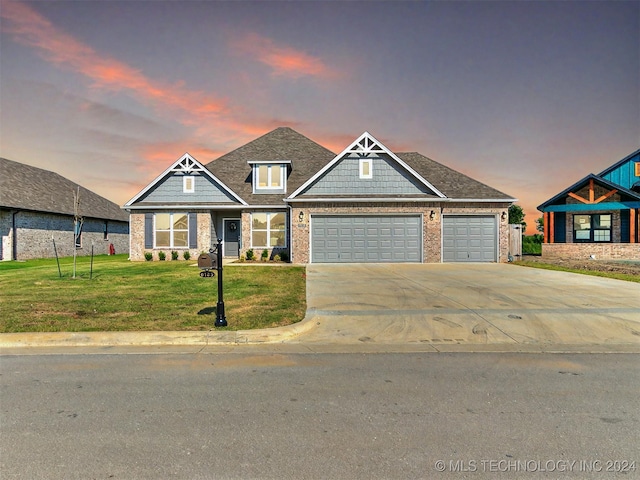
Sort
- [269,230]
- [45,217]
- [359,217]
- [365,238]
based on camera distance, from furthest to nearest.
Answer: [45,217] → [269,230] → [359,217] → [365,238]

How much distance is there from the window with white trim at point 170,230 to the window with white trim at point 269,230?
14.5 feet

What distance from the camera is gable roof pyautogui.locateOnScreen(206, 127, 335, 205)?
2431cm

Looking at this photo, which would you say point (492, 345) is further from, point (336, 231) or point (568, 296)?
point (336, 231)

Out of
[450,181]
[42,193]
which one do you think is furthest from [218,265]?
[42,193]

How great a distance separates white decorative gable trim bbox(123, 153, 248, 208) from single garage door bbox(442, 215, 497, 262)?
11999 millimetres

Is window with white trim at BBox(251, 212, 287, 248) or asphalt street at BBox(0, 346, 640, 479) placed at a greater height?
window with white trim at BBox(251, 212, 287, 248)

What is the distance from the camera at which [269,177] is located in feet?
79.4

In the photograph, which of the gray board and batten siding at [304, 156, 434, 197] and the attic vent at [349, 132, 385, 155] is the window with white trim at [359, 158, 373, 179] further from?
the attic vent at [349, 132, 385, 155]

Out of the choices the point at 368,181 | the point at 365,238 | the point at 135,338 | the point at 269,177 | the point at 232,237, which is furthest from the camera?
the point at 232,237

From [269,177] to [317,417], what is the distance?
21479 mm

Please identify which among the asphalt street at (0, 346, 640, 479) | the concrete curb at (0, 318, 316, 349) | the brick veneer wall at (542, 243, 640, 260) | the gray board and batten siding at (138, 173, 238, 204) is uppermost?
the gray board and batten siding at (138, 173, 238, 204)

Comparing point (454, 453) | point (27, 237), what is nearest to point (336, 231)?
point (454, 453)

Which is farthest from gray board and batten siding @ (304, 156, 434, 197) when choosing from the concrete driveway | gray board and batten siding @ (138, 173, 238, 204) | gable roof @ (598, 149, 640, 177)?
gable roof @ (598, 149, 640, 177)

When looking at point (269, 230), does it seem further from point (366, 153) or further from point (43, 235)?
point (43, 235)
